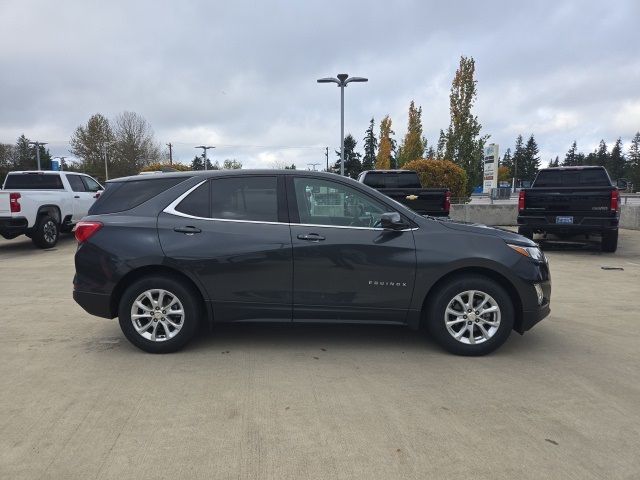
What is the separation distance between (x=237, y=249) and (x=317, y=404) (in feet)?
5.32

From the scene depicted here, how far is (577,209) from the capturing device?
10508 mm

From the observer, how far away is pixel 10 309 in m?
6.18

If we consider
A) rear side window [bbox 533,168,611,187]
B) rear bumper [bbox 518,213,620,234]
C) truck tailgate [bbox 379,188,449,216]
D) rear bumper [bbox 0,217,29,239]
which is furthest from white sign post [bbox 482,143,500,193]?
rear bumper [bbox 0,217,29,239]

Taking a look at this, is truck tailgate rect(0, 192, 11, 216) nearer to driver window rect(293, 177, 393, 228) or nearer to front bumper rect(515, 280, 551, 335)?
driver window rect(293, 177, 393, 228)

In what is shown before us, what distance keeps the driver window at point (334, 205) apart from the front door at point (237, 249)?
0.20m

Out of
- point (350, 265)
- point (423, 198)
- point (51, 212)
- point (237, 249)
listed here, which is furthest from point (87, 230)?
point (51, 212)

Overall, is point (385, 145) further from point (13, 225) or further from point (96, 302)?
point (96, 302)

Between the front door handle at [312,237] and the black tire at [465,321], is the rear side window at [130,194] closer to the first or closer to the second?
the front door handle at [312,237]

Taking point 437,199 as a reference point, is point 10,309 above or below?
below

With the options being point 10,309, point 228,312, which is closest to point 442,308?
point 228,312

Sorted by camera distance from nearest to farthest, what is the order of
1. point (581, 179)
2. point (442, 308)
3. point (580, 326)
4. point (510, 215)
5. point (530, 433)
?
point (530, 433) < point (442, 308) < point (580, 326) < point (581, 179) < point (510, 215)

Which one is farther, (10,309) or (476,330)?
(10,309)

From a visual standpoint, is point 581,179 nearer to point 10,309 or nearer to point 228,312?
point 228,312

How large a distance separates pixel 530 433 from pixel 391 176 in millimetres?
9923
